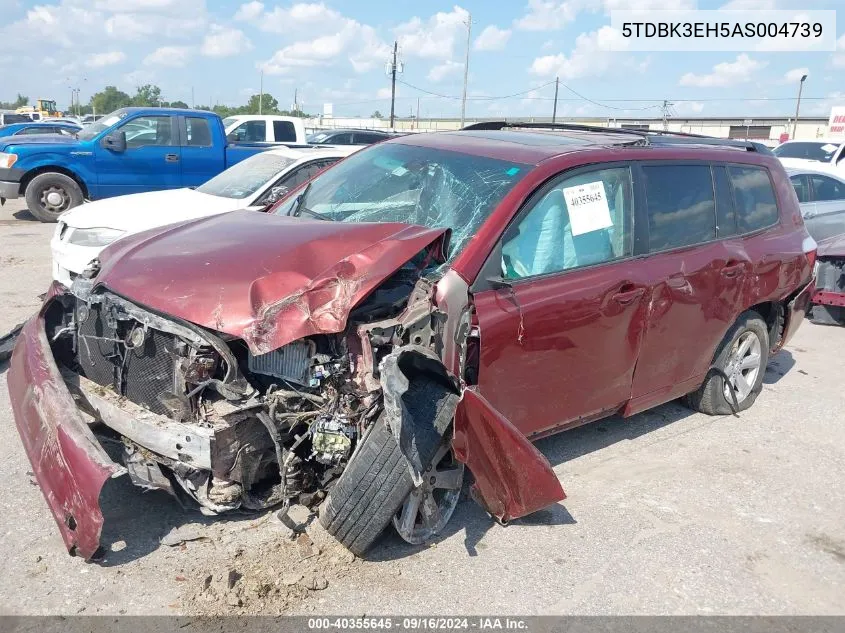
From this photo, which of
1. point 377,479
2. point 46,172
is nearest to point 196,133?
point 46,172

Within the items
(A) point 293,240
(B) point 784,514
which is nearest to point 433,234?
(A) point 293,240

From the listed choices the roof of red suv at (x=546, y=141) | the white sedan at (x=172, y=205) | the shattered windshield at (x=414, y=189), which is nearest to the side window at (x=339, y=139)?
the white sedan at (x=172, y=205)

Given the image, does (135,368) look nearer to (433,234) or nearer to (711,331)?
(433,234)

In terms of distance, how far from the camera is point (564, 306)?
11.5 feet

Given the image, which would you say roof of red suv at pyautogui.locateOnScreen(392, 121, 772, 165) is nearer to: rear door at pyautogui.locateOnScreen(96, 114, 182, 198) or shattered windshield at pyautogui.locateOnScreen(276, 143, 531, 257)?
shattered windshield at pyautogui.locateOnScreen(276, 143, 531, 257)

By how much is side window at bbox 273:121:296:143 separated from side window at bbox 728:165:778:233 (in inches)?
471

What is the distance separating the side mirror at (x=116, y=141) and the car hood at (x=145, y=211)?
15.0 ft

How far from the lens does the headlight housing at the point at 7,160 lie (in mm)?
11312

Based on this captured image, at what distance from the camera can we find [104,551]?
9.89 ft

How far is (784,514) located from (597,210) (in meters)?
1.97

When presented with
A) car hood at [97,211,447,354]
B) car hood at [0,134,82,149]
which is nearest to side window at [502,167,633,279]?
car hood at [97,211,447,354]

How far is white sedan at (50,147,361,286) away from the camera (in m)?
6.32

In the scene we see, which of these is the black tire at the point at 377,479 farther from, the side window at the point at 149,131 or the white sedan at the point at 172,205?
the side window at the point at 149,131

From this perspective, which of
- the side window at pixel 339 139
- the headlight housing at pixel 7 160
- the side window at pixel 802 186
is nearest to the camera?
the side window at pixel 802 186
